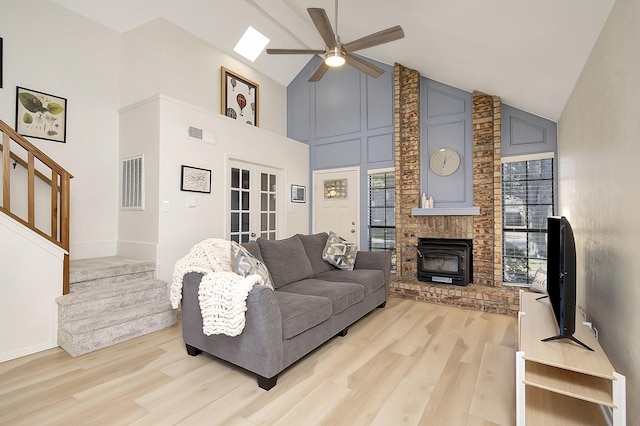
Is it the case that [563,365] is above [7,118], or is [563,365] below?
below

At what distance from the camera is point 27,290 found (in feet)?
8.66

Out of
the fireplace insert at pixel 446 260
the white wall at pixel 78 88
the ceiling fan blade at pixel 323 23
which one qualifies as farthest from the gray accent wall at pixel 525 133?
the white wall at pixel 78 88

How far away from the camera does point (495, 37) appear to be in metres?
2.79

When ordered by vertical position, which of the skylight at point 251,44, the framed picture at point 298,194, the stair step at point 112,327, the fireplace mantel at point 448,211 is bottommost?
the stair step at point 112,327

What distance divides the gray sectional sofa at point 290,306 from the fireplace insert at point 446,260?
883mm

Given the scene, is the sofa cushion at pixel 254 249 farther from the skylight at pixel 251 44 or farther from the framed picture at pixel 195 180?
the skylight at pixel 251 44

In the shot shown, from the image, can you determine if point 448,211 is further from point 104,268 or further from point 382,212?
point 104,268

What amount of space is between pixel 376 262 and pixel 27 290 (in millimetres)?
3499

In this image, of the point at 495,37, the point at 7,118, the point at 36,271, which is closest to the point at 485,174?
the point at 495,37

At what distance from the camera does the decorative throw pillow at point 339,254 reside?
393 centimetres

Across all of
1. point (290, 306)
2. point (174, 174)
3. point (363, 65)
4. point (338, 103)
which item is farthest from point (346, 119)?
point (290, 306)

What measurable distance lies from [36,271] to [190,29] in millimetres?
3641

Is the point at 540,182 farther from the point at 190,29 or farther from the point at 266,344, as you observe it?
the point at 190,29

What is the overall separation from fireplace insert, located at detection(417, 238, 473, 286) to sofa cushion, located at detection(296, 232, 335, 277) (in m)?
1.52
